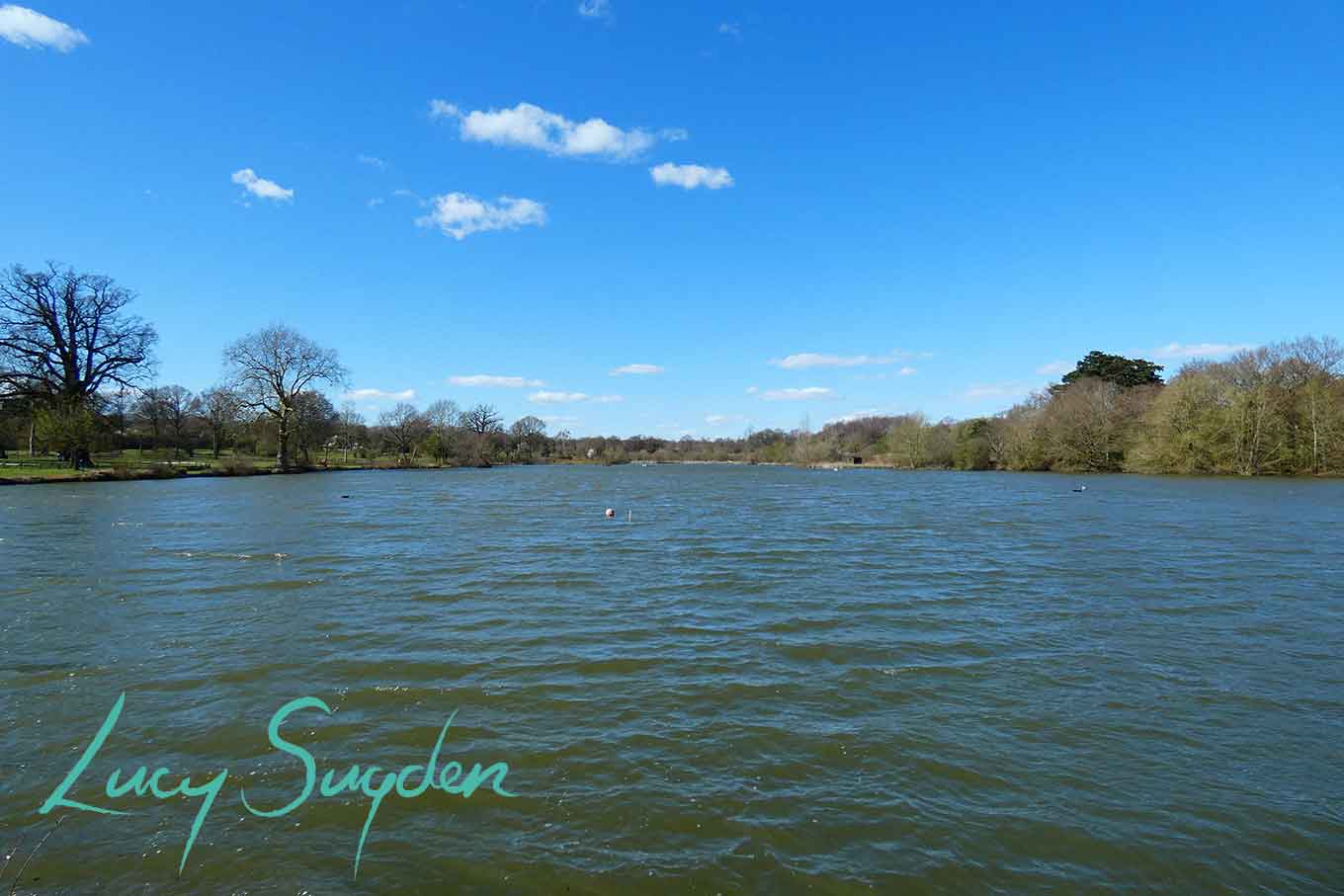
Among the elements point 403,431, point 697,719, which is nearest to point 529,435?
point 403,431

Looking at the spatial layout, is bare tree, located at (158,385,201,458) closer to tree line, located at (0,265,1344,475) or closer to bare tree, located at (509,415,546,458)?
tree line, located at (0,265,1344,475)

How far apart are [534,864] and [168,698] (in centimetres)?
522

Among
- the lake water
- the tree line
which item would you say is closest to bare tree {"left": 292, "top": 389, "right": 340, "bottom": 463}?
the tree line

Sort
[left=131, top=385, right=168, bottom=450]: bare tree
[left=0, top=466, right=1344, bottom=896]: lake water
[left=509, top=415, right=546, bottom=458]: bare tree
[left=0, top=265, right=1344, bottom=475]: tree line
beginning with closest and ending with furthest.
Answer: [left=0, top=466, right=1344, bottom=896]: lake water, [left=0, top=265, right=1344, bottom=475]: tree line, [left=131, top=385, right=168, bottom=450]: bare tree, [left=509, top=415, right=546, bottom=458]: bare tree

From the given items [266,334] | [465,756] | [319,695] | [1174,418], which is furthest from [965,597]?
[266,334]

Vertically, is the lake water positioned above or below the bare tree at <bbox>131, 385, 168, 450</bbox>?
below

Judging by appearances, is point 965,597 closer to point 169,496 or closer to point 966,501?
point 966,501

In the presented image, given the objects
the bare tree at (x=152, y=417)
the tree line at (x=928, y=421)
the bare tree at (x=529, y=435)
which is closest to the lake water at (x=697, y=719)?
the tree line at (x=928, y=421)

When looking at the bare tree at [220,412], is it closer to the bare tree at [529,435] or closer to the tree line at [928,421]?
the tree line at [928,421]

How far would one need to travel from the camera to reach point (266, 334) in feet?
190

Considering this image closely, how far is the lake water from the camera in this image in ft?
13.5

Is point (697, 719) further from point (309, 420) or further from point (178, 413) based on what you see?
point (178, 413)

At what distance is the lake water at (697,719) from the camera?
4121 millimetres

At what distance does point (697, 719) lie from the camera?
21.0ft
